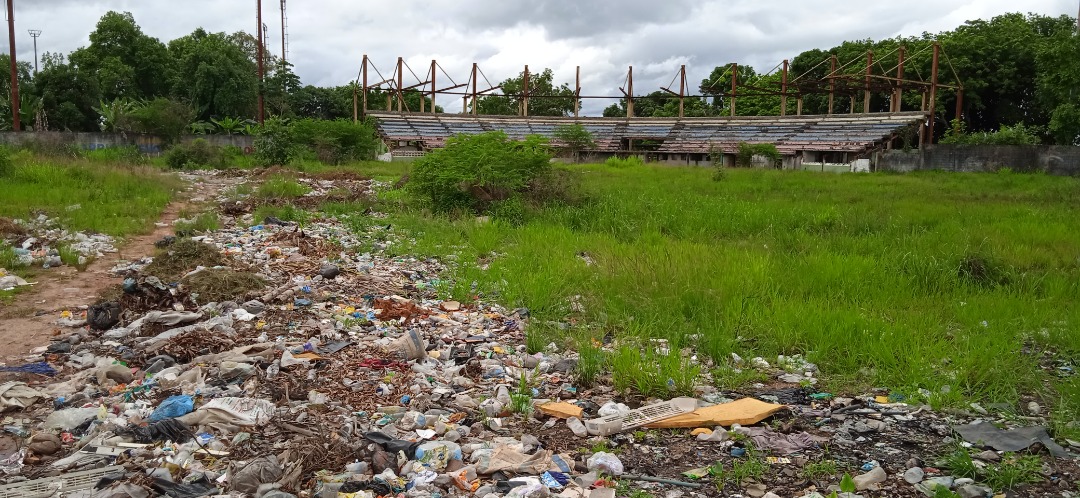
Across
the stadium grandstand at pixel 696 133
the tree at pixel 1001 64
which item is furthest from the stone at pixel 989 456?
the tree at pixel 1001 64

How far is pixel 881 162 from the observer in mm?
28062

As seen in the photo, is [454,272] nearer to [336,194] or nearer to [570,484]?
[570,484]

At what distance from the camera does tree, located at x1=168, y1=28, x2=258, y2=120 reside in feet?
129

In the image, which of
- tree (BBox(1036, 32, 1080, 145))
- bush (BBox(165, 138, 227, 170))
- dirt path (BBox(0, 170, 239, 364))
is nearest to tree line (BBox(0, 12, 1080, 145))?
tree (BBox(1036, 32, 1080, 145))

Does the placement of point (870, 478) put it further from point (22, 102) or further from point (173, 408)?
point (22, 102)

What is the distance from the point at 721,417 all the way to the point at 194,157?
25.6 m

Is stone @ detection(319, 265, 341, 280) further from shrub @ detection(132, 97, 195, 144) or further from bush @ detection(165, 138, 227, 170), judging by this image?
shrub @ detection(132, 97, 195, 144)

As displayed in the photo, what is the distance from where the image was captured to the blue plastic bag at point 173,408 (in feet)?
12.2

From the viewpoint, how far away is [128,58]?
4469 centimetres

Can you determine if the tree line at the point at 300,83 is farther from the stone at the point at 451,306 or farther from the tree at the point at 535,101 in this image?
the stone at the point at 451,306

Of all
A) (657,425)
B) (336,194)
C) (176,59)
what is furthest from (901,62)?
(176,59)

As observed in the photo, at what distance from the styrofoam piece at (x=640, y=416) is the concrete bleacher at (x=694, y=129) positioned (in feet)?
95.7

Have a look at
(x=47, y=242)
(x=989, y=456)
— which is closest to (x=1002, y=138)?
(x=989, y=456)

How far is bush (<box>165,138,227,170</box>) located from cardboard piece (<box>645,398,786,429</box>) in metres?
24.2
